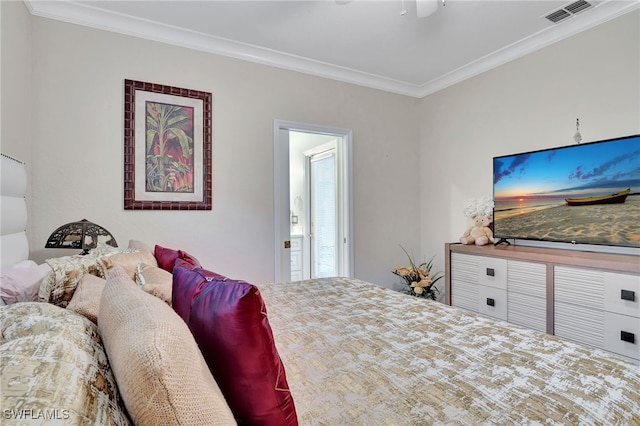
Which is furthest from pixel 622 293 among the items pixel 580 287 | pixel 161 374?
pixel 161 374

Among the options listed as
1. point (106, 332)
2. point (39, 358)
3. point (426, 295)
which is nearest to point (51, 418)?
point (39, 358)

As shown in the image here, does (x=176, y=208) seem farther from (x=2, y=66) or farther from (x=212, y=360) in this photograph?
(x=212, y=360)

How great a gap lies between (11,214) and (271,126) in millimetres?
2132

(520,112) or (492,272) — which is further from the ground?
(520,112)

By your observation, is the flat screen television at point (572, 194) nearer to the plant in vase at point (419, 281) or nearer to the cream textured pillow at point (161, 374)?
the plant in vase at point (419, 281)

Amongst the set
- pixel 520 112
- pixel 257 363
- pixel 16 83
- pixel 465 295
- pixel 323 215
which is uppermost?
pixel 520 112

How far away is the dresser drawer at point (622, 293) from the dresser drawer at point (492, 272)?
690mm

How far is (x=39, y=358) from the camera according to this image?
53 centimetres

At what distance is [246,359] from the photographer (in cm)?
70

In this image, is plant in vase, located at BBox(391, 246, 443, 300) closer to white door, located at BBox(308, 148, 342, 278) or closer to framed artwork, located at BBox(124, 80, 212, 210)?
white door, located at BBox(308, 148, 342, 278)

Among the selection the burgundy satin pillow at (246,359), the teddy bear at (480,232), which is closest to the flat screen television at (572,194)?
the teddy bear at (480,232)

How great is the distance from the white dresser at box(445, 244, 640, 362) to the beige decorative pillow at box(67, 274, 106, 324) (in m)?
2.77

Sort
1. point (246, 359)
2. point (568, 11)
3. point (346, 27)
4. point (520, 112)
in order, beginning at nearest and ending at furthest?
1. point (246, 359)
2. point (568, 11)
3. point (346, 27)
4. point (520, 112)

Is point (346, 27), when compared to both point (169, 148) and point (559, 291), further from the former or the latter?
point (559, 291)
